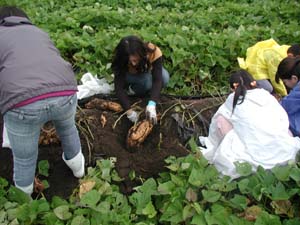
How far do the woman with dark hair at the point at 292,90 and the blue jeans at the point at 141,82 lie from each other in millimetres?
1069

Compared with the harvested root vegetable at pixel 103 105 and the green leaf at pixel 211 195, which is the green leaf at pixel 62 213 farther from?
the harvested root vegetable at pixel 103 105

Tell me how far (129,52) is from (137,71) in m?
0.44

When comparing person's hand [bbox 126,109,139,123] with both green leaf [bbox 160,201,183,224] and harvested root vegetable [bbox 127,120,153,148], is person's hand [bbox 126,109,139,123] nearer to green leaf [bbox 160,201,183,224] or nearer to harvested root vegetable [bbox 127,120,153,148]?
harvested root vegetable [bbox 127,120,153,148]

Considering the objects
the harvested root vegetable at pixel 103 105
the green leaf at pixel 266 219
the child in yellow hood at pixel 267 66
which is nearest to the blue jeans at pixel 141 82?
the harvested root vegetable at pixel 103 105

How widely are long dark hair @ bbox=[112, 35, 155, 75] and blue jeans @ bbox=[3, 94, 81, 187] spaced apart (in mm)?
848

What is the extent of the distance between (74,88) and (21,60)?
1.11 feet

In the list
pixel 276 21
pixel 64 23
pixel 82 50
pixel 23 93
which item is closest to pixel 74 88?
pixel 23 93

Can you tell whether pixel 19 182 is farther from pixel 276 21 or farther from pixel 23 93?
pixel 276 21

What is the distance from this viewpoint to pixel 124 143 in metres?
3.46

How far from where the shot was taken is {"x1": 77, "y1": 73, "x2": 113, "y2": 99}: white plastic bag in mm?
3938

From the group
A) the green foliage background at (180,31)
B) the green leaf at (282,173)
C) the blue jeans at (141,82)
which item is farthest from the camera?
the green foliage background at (180,31)

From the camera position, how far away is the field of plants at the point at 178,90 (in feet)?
8.02

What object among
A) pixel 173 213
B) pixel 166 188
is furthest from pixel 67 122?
pixel 173 213

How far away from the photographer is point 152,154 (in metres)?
3.40
